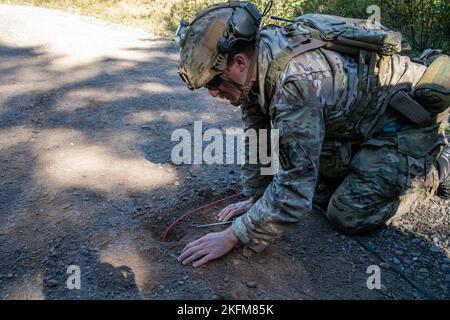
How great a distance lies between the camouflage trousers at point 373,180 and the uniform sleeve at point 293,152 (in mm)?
749

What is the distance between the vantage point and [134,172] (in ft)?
12.1

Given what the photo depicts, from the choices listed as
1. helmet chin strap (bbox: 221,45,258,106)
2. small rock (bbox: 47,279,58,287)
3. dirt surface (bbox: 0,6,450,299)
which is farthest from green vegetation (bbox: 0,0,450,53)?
small rock (bbox: 47,279,58,287)

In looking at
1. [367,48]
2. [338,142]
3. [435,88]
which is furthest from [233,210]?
[435,88]

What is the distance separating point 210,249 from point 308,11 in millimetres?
5585

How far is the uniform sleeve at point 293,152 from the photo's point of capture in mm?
2229

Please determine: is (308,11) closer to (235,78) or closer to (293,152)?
(235,78)

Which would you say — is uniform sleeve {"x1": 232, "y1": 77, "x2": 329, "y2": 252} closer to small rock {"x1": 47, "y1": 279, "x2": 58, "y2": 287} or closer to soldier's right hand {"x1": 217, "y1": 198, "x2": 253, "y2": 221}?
soldier's right hand {"x1": 217, "y1": 198, "x2": 253, "y2": 221}

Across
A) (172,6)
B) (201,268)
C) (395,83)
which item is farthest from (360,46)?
(172,6)

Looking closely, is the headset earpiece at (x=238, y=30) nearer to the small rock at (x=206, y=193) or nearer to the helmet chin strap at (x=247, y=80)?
the helmet chin strap at (x=247, y=80)

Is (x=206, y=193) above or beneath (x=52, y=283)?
above

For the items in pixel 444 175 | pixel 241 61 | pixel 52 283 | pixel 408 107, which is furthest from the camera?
pixel 444 175

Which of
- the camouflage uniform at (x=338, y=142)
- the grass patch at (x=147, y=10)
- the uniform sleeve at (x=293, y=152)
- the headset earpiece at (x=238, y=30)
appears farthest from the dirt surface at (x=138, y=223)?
the grass patch at (x=147, y=10)

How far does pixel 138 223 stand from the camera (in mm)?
3051

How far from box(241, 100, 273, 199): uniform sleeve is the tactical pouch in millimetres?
1013
